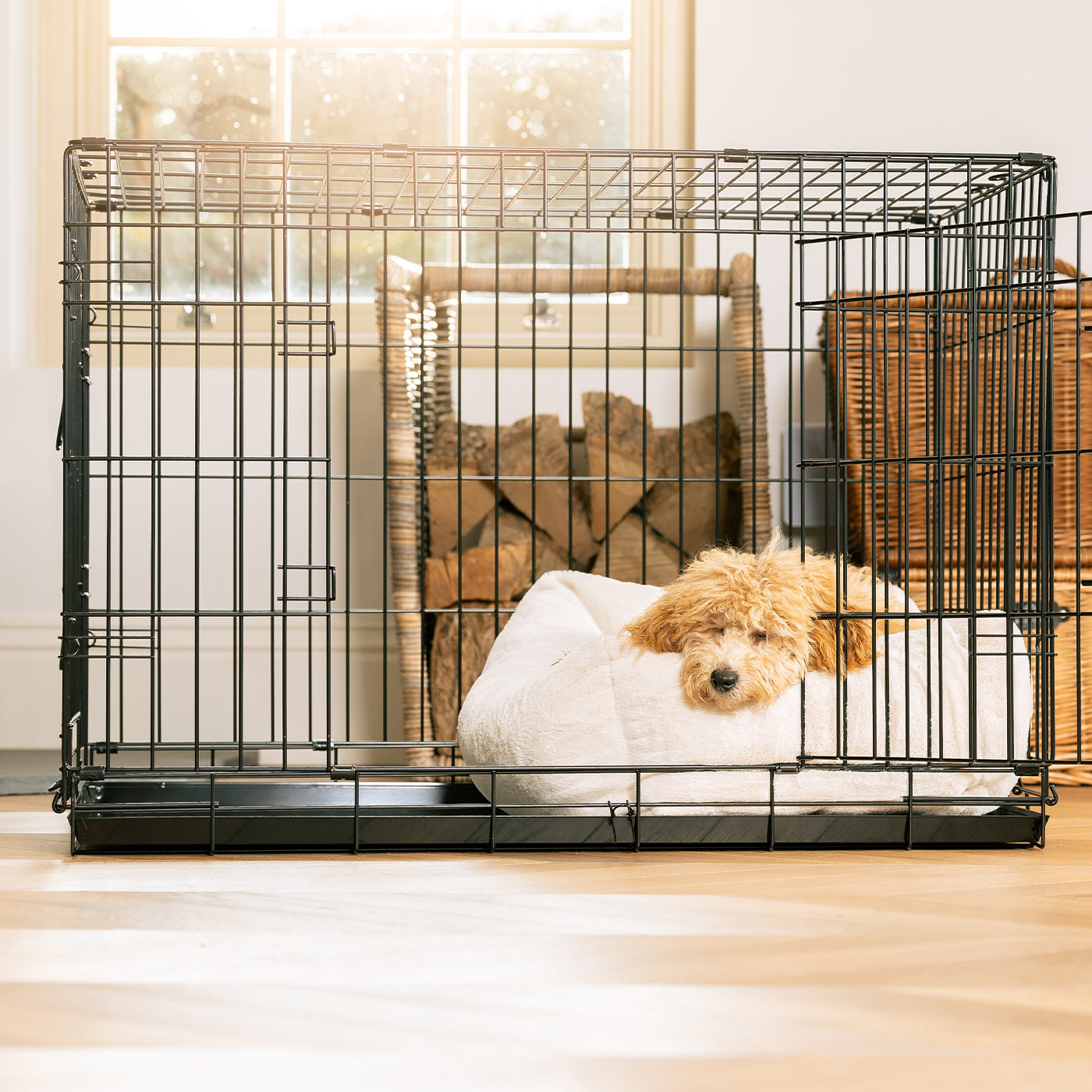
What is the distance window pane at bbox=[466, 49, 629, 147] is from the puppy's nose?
1706 mm

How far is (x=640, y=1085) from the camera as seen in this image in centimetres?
78

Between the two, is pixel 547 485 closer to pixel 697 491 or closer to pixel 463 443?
pixel 463 443

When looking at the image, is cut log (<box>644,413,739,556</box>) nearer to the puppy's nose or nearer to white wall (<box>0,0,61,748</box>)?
the puppy's nose

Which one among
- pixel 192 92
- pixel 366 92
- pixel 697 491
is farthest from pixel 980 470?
pixel 192 92

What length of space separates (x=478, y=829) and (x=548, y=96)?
1935 mm

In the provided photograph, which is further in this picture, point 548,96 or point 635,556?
point 548,96

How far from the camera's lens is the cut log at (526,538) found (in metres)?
2.45

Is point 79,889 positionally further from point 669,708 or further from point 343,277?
point 343,277

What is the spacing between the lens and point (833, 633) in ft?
5.08

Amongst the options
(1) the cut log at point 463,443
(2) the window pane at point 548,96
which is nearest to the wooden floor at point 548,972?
(1) the cut log at point 463,443

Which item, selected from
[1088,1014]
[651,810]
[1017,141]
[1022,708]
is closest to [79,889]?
[651,810]

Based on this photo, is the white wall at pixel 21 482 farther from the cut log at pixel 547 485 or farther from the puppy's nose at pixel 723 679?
the puppy's nose at pixel 723 679

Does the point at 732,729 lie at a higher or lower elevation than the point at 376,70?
lower

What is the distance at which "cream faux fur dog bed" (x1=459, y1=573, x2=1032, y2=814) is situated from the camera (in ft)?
4.92
